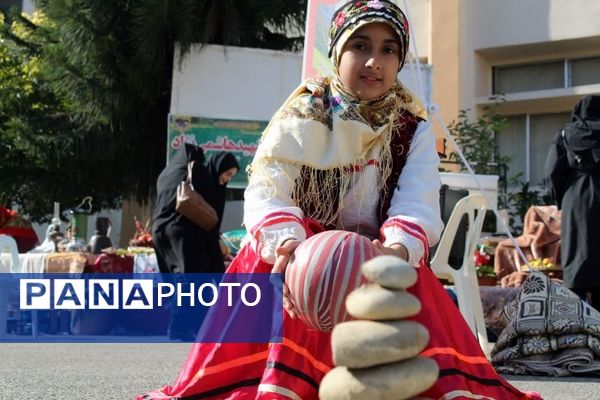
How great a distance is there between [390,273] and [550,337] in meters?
3.30

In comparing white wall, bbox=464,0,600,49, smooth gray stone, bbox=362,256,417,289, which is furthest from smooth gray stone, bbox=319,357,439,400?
white wall, bbox=464,0,600,49

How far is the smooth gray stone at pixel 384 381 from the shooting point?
166 cm

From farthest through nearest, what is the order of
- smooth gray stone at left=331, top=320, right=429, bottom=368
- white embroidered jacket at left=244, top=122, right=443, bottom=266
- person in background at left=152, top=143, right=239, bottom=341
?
person in background at left=152, top=143, right=239, bottom=341
white embroidered jacket at left=244, top=122, right=443, bottom=266
smooth gray stone at left=331, top=320, right=429, bottom=368

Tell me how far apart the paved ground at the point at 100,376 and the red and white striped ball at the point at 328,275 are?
164 centimetres

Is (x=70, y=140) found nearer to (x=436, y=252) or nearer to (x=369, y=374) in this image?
A: (x=436, y=252)

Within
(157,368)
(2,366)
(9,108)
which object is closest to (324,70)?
(157,368)

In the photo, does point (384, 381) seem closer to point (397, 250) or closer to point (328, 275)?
point (328, 275)

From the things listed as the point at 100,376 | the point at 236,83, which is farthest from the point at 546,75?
the point at 100,376

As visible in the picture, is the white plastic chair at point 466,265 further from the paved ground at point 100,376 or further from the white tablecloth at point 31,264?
the white tablecloth at point 31,264

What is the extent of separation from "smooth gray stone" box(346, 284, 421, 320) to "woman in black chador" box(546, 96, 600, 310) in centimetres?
491

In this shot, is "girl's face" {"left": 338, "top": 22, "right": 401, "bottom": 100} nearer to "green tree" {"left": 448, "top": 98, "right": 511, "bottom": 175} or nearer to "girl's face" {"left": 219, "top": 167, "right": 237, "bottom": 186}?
"girl's face" {"left": 219, "top": 167, "right": 237, "bottom": 186}

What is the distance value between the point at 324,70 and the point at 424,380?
4.13m

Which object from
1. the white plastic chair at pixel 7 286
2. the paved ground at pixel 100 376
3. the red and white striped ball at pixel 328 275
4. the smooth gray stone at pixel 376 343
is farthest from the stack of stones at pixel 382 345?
the white plastic chair at pixel 7 286

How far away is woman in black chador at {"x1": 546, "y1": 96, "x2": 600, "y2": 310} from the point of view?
20.7 ft
